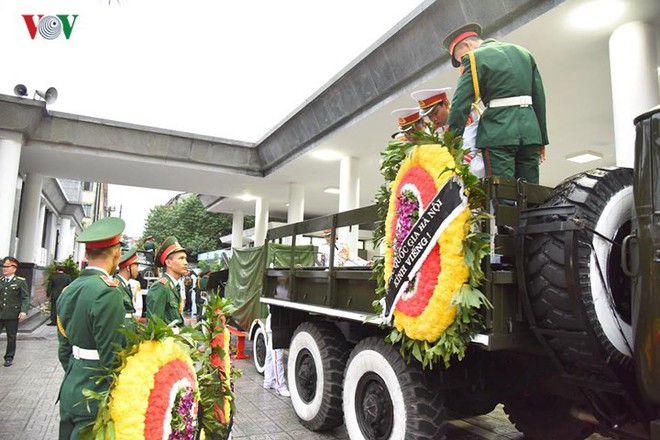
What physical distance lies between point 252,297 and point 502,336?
7.77 metres

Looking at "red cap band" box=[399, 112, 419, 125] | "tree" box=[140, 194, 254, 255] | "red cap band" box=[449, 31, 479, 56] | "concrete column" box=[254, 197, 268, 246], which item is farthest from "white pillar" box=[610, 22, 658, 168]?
"tree" box=[140, 194, 254, 255]

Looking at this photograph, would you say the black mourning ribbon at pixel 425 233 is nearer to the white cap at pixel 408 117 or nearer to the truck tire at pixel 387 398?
the truck tire at pixel 387 398

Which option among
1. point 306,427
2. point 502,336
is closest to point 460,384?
point 502,336

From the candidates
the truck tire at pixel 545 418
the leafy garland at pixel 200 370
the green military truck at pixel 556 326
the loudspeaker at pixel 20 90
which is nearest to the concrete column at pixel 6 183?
the loudspeaker at pixel 20 90

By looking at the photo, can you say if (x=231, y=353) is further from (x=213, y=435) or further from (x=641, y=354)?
(x=641, y=354)

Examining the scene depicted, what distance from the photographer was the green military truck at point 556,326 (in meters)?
2.32

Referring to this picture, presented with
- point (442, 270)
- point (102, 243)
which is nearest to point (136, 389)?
point (102, 243)

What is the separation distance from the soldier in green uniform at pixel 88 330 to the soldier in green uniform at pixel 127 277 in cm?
17

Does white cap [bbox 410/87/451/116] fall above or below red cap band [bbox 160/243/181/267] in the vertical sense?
above

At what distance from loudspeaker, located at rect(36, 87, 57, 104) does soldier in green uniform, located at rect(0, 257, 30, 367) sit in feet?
17.4

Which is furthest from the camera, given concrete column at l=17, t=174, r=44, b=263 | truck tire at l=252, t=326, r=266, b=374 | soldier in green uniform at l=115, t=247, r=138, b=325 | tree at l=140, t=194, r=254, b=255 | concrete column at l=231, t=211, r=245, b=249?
tree at l=140, t=194, r=254, b=255

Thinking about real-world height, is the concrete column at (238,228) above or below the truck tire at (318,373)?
above

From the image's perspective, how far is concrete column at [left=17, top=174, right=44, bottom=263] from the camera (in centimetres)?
1517

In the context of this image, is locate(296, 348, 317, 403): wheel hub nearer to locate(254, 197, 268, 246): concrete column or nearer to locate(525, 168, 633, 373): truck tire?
locate(525, 168, 633, 373): truck tire
